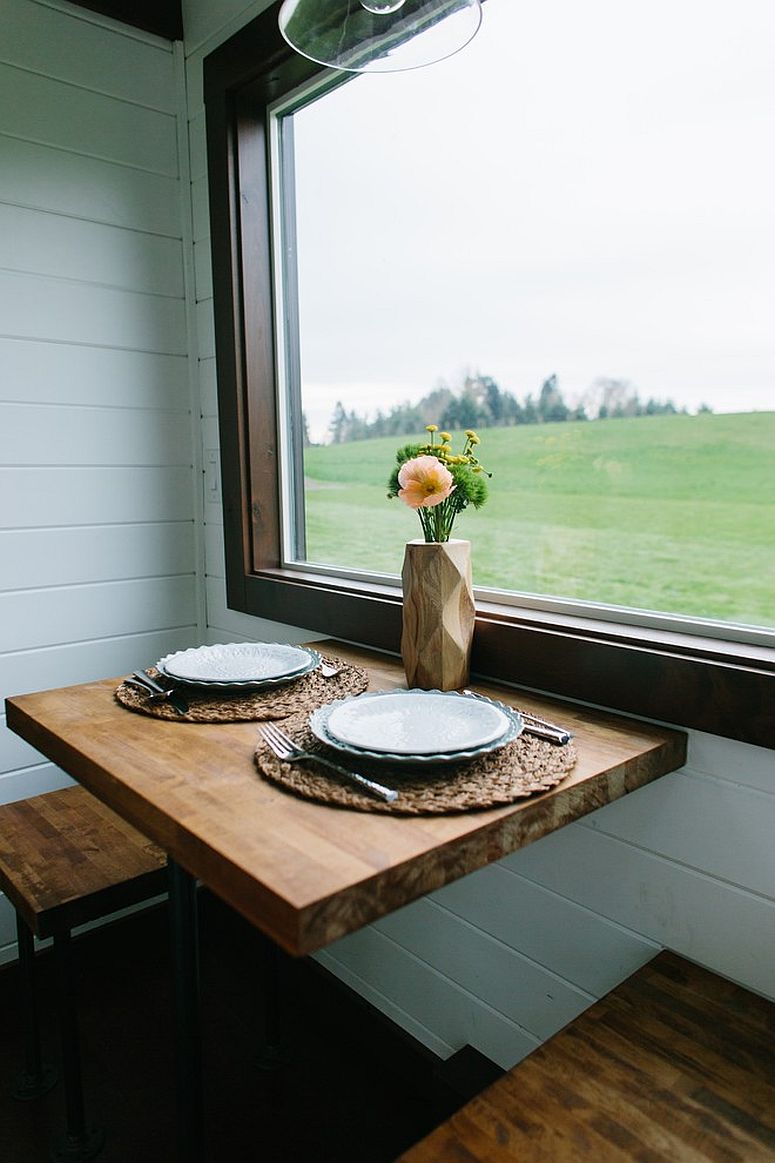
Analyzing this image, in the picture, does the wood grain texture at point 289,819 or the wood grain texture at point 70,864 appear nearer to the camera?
the wood grain texture at point 289,819

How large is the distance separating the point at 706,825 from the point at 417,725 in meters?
0.45

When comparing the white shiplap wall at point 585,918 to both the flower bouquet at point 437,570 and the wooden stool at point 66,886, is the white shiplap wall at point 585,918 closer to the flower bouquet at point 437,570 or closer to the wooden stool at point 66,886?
the flower bouquet at point 437,570

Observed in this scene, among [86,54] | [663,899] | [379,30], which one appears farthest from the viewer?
[86,54]

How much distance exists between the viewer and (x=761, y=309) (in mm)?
1141

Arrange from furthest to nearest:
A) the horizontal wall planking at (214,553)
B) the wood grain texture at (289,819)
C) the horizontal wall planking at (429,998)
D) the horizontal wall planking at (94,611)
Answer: the horizontal wall planking at (214,553) < the horizontal wall planking at (94,611) < the horizontal wall planking at (429,998) < the wood grain texture at (289,819)

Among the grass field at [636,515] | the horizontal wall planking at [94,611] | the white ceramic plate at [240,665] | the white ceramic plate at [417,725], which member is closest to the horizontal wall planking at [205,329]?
the horizontal wall planking at [94,611]

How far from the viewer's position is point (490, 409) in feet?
5.13

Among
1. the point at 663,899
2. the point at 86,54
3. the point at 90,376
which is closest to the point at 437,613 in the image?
the point at 663,899

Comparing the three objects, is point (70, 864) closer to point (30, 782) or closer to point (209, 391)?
point (30, 782)

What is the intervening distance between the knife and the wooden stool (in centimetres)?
36

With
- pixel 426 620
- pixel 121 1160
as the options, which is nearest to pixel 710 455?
pixel 426 620

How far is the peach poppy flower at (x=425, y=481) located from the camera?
1.23m

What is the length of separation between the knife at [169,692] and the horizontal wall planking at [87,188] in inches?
46.6

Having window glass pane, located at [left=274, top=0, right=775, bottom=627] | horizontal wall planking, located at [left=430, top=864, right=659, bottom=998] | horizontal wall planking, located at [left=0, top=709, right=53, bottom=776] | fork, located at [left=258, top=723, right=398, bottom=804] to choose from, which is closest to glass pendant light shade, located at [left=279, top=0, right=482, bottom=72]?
window glass pane, located at [left=274, top=0, right=775, bottom=627]
